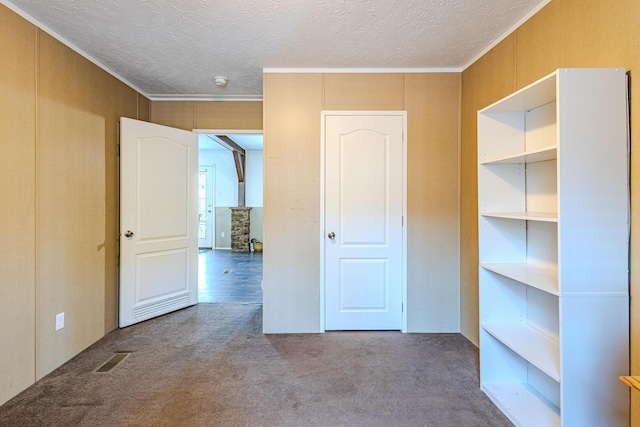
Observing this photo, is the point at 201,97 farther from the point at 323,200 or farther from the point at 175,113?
the point at 323,200

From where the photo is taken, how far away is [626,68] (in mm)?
1372

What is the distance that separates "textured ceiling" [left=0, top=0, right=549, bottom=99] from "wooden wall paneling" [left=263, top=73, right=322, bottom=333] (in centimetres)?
27

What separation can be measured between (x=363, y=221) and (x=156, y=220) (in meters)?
2.13

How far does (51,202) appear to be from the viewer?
7.16 feet

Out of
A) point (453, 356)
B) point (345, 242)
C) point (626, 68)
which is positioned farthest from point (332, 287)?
point (626, 68)

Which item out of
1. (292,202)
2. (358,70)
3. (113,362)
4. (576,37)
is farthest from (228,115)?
(576,37)

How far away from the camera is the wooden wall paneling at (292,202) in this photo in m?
2.81

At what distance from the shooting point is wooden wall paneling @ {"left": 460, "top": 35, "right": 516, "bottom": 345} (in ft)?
7.71

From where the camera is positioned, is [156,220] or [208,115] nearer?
[156,220]

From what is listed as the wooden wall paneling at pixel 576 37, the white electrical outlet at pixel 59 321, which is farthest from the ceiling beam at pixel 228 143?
the wooden wall paneling at pixel 576 37

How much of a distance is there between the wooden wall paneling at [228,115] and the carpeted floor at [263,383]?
7.37ft

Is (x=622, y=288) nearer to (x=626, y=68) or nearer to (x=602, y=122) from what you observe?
(x=602, y=122)

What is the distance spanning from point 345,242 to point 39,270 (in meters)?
2.28

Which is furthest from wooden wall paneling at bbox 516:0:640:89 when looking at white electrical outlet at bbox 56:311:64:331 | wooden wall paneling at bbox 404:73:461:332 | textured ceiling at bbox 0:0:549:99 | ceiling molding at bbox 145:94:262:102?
white electrical outlet at bbox 56:311:64:331
